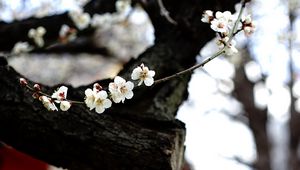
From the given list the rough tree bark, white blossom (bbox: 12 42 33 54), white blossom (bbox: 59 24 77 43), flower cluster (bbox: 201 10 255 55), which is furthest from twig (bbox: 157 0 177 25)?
white blossom (bbox: 12 42 33 54)

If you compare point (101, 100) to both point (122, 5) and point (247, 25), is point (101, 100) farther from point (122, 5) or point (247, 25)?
point (122, 5)

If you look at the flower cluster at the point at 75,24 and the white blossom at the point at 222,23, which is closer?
the white blossom at the point at 222,23

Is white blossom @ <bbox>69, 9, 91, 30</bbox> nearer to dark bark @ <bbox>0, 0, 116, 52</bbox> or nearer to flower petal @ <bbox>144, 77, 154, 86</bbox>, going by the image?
dark bark @ <bbox>0, 0, 116, 52</bbox>

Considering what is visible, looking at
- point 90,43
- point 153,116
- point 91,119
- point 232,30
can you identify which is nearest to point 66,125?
point 91,119

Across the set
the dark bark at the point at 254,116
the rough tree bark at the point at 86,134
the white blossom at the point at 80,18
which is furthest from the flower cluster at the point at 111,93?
the dark bark at the point at 254,116

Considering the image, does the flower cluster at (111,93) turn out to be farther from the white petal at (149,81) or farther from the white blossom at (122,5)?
the white blossom at (122,5)

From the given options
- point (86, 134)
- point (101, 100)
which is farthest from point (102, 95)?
point (86, 134)
